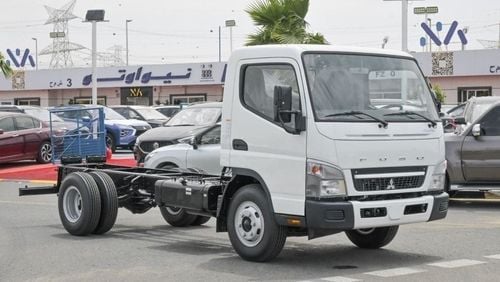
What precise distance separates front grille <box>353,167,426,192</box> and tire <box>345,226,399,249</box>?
4.10ft

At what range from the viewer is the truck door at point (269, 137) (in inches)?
339

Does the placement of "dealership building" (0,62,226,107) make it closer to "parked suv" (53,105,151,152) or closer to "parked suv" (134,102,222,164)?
"parked suv" (53,105,151,152)

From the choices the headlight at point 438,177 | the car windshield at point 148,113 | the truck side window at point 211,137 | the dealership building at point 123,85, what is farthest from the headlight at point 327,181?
the dealership building at point 123,85

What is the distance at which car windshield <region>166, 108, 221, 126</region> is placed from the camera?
59.5 feet

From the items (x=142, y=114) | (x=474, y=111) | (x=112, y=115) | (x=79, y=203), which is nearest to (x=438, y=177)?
(x=79, y=203)

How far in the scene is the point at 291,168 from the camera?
8656 mm

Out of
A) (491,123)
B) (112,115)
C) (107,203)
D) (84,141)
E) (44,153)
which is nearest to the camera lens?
(107,203)

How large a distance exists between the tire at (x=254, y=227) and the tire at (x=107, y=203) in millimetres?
2617

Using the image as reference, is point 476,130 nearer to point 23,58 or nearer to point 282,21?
point 282,21

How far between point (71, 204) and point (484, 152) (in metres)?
7.41

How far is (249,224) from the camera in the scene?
9.13 m

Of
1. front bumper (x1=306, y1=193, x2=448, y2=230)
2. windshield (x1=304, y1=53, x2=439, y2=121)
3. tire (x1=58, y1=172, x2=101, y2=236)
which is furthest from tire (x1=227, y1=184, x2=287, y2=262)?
tire (x1=58, y1=172, x2=101, y2=236)

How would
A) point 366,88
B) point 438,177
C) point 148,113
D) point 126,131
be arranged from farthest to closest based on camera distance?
point 148,113 → point 126,131 → point 438,177 → point 366,88

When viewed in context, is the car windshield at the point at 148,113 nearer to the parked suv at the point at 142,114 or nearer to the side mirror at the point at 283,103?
the parked suv at the point at 142,114
